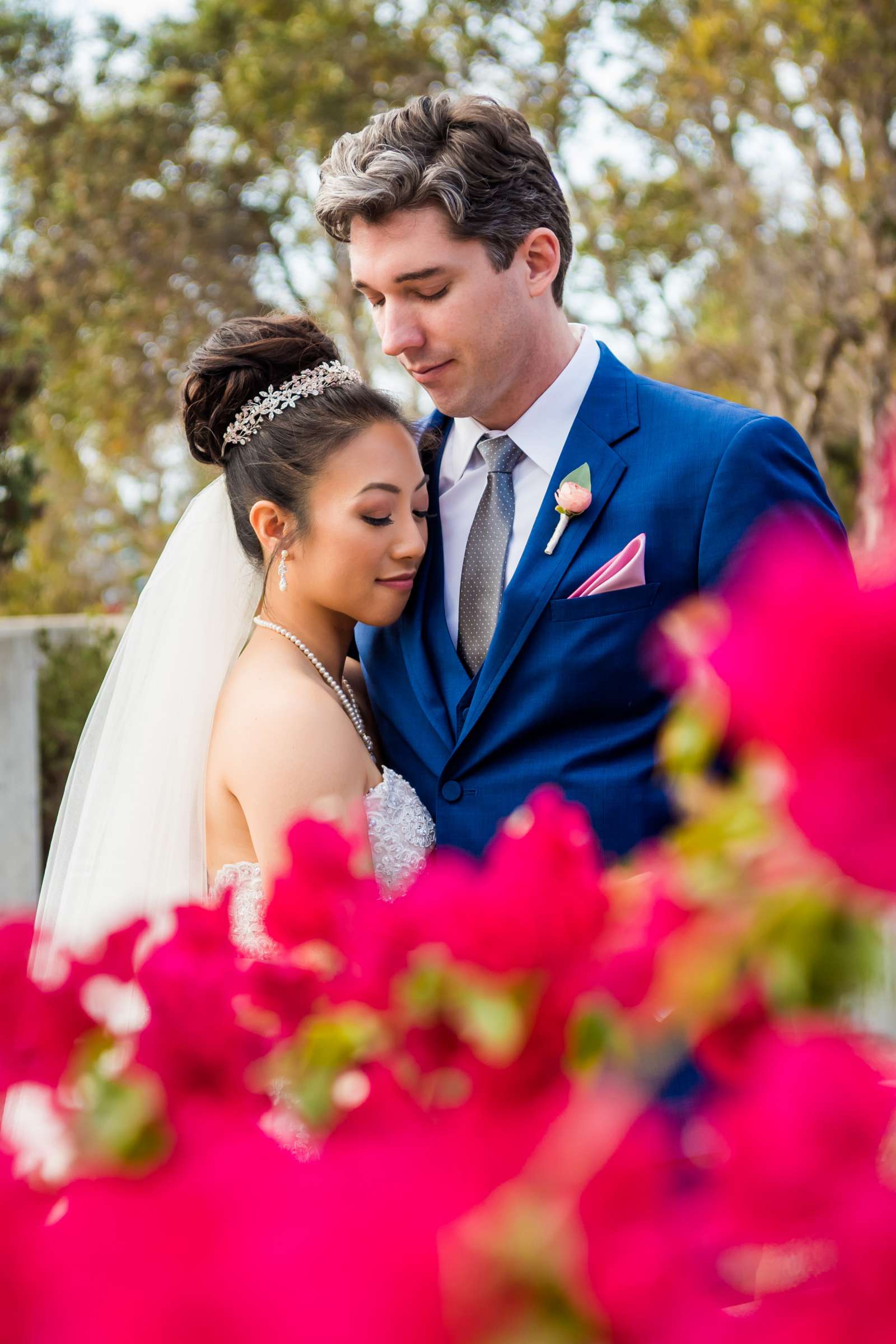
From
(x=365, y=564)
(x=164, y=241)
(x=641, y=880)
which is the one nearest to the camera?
(x=641, y=880)

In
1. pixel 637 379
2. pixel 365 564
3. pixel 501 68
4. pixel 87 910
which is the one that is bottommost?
pixel 501 68

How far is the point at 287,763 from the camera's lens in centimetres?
247

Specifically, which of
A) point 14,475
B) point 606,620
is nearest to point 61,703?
point 14,475

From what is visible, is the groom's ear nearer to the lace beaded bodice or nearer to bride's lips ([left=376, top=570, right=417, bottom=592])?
bride's lips ([left=376, top=570, right=417, bottom=592])

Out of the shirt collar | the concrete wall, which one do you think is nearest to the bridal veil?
the shirt collar

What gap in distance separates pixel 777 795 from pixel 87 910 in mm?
2500

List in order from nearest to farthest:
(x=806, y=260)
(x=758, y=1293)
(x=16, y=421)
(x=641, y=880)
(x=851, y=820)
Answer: (x=851, y=820) → (x=758, y=1293) → (x=641, y=880) → (x=16, y=421) → (x=806, y=260)

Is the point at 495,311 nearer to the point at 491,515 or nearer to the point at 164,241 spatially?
the point at 491,515

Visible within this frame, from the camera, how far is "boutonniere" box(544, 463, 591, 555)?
8.30ft

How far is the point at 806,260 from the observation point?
12.5m

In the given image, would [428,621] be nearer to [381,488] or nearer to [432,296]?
[381,488]

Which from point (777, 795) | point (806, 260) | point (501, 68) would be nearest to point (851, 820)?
point (777, 795)

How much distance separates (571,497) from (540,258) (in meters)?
0.66

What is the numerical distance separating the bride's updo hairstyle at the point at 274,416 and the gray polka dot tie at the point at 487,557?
9.1 inches
